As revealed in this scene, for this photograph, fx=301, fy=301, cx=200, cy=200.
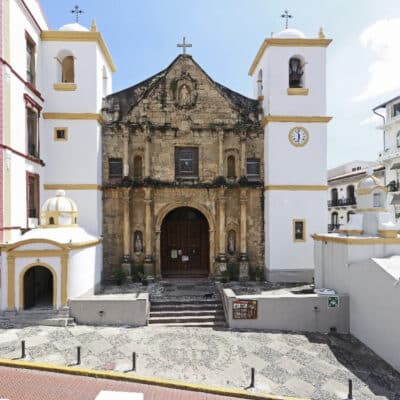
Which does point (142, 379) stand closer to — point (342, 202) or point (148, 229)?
point (148, 229)

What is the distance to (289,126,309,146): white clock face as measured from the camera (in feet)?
57.9

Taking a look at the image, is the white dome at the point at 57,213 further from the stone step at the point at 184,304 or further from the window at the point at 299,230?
the window at the point at 299,230

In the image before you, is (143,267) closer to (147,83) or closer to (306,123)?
(147,83)

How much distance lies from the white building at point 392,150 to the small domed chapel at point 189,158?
14.4 metres

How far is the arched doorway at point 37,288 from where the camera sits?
1330 centimetres

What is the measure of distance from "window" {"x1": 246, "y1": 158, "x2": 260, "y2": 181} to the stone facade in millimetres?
61

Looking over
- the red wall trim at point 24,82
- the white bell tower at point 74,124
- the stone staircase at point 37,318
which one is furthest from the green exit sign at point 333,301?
the red wall trim at point 24,82

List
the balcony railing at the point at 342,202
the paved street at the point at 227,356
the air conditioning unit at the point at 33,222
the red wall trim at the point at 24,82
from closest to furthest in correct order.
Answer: the paved street at the point at 227,356 → the red wall trim at the point at 24,82 → the air conditioning unit at the point at 33,222 → the balcony railing at the point at 342,202

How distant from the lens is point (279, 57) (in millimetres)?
17750

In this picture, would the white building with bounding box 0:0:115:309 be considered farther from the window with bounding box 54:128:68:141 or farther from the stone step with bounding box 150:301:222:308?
the stone step with bounding box 150:301:222:308

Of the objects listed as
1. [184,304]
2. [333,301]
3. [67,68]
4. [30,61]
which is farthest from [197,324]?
[67,68]

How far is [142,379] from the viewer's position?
29.4 feet

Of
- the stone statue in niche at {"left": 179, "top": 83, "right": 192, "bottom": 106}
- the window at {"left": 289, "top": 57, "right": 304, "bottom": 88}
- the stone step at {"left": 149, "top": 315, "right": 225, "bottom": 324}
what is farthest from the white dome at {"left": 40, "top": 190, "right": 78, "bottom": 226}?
the window at {"left": 289, "top": 57, "right": 304, "bottom": 88}

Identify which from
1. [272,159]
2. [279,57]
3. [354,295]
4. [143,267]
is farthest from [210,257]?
[279,57]
